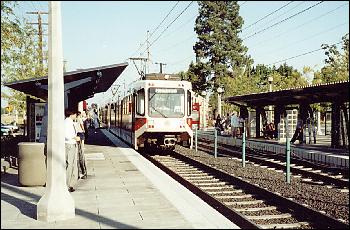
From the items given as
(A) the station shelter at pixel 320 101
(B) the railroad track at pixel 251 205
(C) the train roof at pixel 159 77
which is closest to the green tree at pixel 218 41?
(A) the station shelter at pixel 320 101

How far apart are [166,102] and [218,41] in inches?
1932

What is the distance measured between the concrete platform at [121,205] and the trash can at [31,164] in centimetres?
19

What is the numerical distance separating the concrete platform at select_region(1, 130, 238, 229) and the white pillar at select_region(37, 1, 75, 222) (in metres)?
0.25

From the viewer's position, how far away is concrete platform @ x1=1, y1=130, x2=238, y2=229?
653 cm

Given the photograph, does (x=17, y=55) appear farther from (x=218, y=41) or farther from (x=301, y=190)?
(x=218, y=41)

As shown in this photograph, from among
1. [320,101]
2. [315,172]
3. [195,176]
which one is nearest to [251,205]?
[195,176]

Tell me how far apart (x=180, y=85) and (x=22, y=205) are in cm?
1138

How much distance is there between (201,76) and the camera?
67.0 metres

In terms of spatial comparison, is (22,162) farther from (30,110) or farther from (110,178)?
(30,110)

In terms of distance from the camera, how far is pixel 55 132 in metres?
6.74

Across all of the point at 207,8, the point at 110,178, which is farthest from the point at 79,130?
the point at 207,8

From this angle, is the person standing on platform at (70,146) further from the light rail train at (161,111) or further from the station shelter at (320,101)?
the light rail train at (161,111)

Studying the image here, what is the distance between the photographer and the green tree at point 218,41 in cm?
6494

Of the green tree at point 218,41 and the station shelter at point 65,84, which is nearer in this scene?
the station shelter at point 65,84
